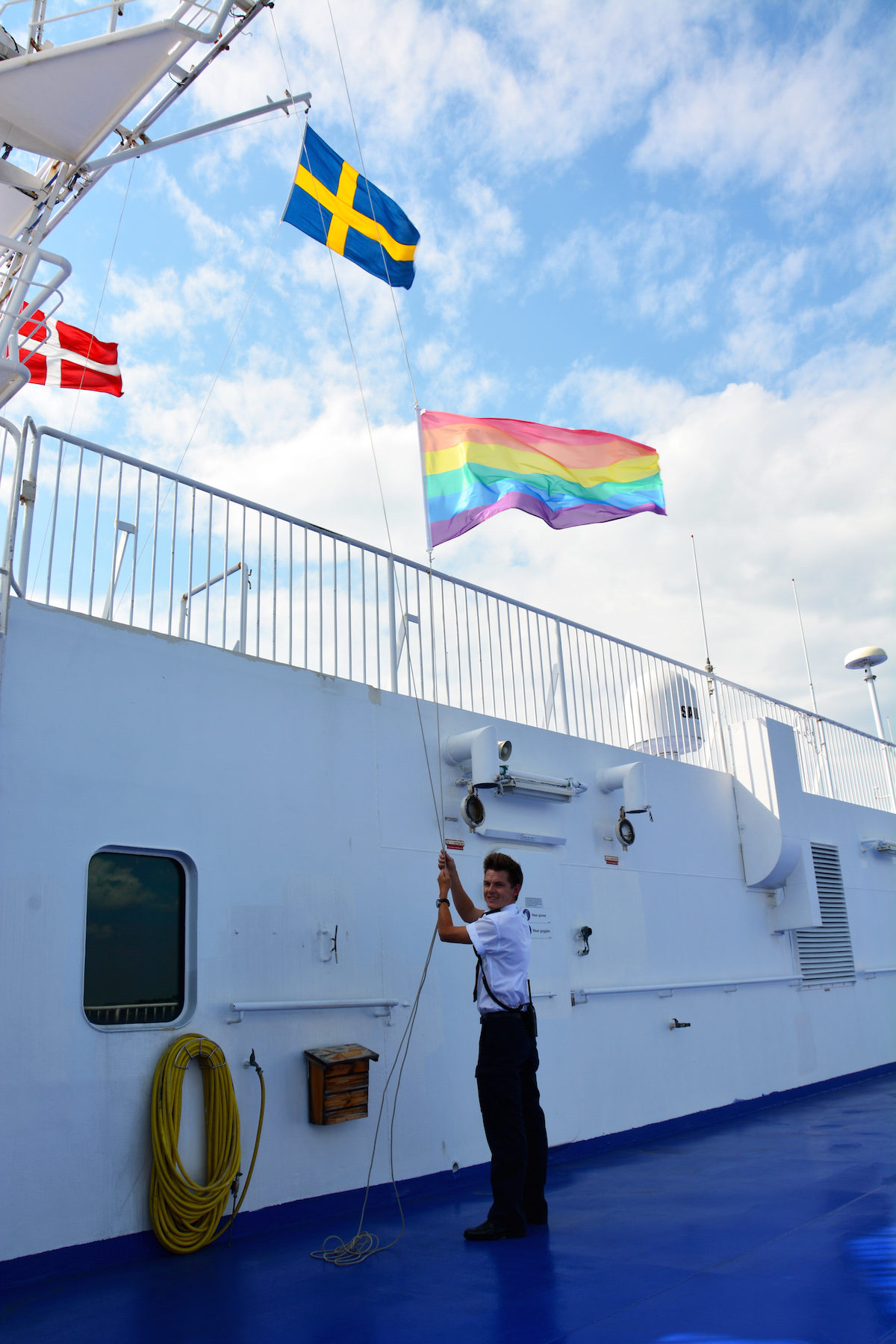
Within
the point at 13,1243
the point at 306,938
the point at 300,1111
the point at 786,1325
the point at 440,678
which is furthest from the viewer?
the point at 440,678

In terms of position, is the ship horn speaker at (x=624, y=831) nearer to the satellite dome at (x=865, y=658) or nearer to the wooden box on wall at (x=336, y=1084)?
the wooden box on wall at (x=336, y=1084)

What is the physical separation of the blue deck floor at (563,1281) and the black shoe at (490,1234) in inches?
2.0

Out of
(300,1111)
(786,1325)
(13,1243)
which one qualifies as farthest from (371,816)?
(786,1325)

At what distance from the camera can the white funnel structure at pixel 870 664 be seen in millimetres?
13219

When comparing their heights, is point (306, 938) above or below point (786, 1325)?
above

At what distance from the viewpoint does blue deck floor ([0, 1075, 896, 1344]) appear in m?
3.18

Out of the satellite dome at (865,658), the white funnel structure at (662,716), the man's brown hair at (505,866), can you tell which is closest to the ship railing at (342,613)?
the white funnel structure at (662,716)

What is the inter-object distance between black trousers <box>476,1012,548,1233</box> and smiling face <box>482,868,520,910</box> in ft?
1.66

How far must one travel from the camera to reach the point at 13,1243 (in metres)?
3.85

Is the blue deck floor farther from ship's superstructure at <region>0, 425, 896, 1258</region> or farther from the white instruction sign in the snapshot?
the white instruction sign

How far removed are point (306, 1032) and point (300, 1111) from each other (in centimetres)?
38

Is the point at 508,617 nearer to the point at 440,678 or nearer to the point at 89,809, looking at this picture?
the point at 440,678

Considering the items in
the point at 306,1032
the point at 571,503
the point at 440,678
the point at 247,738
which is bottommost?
the point at 306,1032

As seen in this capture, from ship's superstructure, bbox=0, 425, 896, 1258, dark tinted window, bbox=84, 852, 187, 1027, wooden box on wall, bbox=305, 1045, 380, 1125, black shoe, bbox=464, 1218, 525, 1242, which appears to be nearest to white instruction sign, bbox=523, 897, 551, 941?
ship's superstructure, bbox=0, 425, 896, 1258
